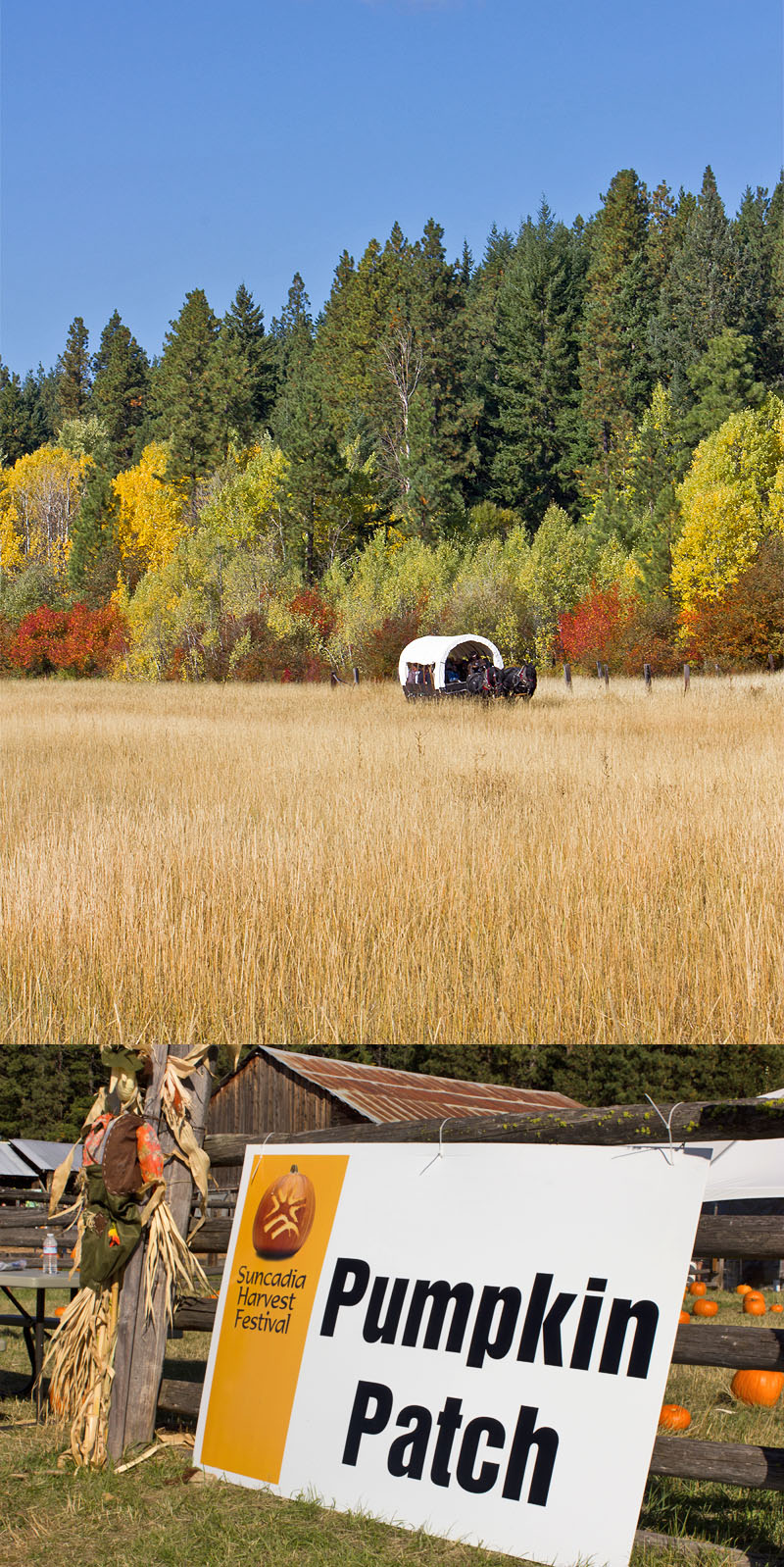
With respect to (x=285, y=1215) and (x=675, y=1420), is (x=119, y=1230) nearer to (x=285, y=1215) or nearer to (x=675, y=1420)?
(x=285, y=1215)

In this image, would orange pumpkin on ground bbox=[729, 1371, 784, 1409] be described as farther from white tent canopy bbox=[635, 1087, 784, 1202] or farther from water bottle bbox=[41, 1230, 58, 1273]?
water bottle bbox=[41, 1230, 58, 1273]

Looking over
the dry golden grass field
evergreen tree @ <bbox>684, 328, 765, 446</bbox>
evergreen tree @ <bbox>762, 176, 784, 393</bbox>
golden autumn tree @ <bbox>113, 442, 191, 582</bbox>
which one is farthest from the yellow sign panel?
evergreen tree @ <bbox>762, 176, 784, 393</bbox>

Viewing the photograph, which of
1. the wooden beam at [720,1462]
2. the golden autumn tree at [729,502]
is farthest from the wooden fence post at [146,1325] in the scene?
the golden autumn tree at [729,502]

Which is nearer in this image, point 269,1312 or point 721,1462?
point 721,1462

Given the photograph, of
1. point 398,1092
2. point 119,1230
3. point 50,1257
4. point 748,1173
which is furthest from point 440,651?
point 119,1230

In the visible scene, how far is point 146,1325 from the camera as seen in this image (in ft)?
18.5

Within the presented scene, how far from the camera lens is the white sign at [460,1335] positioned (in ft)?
12.7

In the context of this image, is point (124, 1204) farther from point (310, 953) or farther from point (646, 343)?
point (646, 343)

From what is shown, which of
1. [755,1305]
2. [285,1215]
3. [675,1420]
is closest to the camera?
[285,1215]

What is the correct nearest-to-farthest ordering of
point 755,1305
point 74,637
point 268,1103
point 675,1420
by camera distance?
point 675,1420 < point 755,1305 < point 74,637 < point 268,1103

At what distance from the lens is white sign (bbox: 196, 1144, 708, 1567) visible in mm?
3865

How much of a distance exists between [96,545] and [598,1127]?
14283mm

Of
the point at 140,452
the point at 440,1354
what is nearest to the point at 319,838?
the point at 440,1354

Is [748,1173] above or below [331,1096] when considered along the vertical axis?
above
